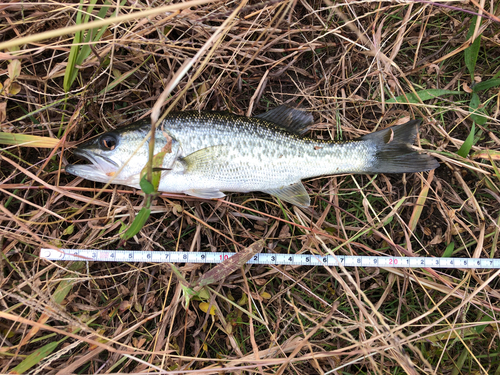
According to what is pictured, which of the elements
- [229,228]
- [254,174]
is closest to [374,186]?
[254,174]

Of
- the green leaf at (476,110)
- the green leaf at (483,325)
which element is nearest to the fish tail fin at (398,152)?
the green leaf at (476,110)

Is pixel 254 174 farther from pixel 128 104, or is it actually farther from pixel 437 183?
pixel 437 183

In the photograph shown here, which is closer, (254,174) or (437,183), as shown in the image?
(254,174)

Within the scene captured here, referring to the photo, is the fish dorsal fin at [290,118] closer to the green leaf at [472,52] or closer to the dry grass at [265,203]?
the dry grass at [265,203]

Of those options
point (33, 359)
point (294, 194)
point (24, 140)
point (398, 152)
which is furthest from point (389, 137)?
point (33, 359)

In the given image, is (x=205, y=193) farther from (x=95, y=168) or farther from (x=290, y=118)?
(x=290, y=118)

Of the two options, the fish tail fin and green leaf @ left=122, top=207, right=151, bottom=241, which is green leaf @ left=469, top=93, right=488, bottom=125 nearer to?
the fish tail fin

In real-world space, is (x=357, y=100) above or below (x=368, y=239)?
above
